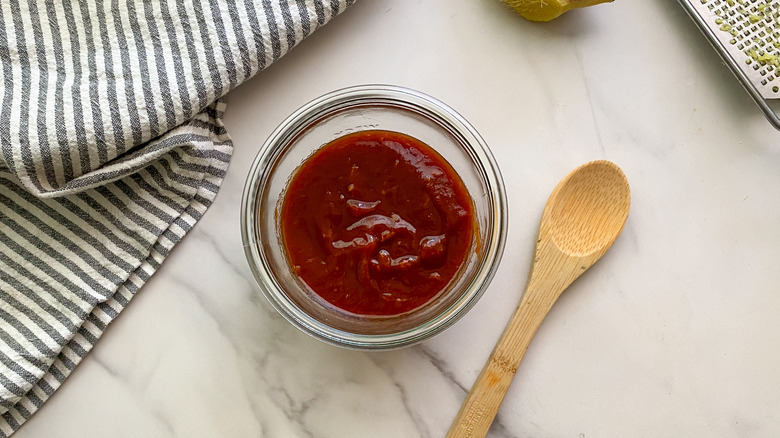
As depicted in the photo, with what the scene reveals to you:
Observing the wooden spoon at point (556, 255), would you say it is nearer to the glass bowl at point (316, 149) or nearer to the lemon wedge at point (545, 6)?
the glass bowl at point (316, 149)

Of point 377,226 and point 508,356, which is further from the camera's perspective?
point 508,356

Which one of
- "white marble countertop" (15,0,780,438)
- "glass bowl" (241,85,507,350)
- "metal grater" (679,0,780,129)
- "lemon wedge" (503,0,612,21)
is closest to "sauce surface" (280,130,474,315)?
"glass bowl" (241,85,507,350)

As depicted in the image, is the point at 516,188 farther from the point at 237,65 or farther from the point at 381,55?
the point at 237,65

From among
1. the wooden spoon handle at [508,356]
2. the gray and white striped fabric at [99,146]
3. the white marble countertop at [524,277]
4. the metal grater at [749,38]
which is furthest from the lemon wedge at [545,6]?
the wooden spoon handle at [508,356]

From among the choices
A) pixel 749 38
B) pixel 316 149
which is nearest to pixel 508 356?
pixel 316 149

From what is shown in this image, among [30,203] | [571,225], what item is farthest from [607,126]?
[30,203]

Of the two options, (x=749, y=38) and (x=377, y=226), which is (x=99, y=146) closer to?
(x=377, y=226)

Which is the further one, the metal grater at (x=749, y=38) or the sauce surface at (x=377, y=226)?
the metal grater at (x=749, y=38)
